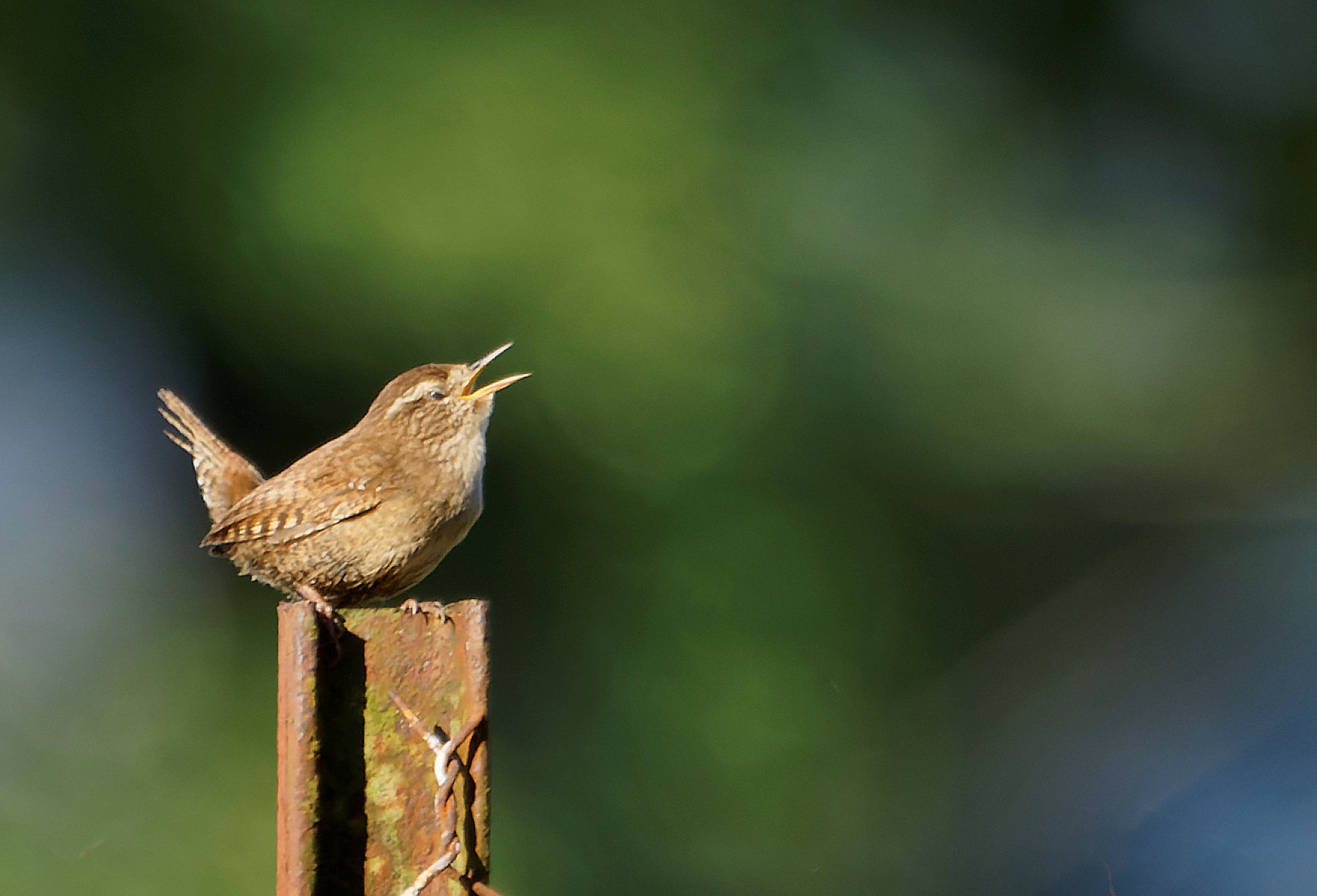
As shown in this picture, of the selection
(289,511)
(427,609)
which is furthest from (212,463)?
(427,609)

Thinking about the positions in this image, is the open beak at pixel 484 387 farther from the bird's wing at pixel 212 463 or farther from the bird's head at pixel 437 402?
the bird's wing at pixel 212 463

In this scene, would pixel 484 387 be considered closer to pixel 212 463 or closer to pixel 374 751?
pixel 212 463

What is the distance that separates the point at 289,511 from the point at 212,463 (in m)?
0.65

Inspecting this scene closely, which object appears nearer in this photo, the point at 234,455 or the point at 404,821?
the point at 404,821

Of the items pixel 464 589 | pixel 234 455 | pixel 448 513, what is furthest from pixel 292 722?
pixel 464 589

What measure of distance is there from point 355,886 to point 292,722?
0.49 feet

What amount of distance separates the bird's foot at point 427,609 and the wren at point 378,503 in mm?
474

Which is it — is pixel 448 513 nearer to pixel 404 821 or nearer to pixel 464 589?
pixel 404 821

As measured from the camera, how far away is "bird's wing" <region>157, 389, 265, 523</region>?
2.44 meters

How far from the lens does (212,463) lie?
2498mm

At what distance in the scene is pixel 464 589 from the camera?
3.91 metres

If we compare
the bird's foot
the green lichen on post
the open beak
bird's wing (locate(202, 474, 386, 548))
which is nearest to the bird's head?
the open beak

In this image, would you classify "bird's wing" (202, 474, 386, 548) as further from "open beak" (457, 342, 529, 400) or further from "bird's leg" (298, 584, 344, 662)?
"bird's leg" (298, 584, 344, 662)

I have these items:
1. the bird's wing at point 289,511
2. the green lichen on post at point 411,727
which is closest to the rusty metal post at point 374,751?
the green lichen on post at point 411,727
